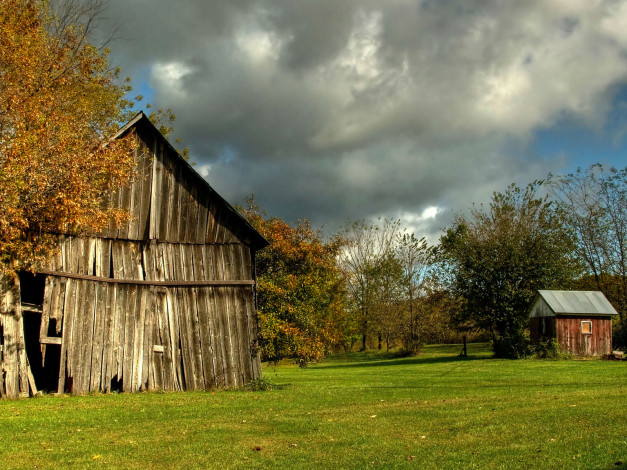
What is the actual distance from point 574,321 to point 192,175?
2982 centimetres

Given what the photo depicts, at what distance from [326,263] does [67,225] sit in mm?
21133

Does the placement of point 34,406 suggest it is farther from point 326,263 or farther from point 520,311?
point 520,311

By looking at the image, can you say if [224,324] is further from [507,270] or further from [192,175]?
[507,270]

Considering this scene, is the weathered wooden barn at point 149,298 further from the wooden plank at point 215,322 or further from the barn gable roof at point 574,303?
the barn gable roof at point 574,303

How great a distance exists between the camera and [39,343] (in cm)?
1912

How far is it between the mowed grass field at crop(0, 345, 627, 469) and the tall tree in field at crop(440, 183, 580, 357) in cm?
2610

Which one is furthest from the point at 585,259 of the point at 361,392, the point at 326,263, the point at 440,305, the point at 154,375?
the point at 154,375

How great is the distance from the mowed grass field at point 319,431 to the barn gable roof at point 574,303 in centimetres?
2407

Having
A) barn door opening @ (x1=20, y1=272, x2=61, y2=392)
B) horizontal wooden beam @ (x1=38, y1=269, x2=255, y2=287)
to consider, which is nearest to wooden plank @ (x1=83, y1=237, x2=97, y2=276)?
horizontal wooden beam @ (x1=38, y1=269, x2=255, y2=287)

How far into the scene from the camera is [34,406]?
14594mm

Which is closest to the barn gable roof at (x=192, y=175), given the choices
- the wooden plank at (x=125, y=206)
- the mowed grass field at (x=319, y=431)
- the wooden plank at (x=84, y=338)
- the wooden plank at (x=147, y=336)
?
the wooden plank at (x=125, y=206)

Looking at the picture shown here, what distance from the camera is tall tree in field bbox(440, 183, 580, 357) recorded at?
4275cm

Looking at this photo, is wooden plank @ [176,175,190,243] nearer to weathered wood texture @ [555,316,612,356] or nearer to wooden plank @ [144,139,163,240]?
wooden plank @ [144,139,163,240]

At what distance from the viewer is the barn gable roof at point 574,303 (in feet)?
130
